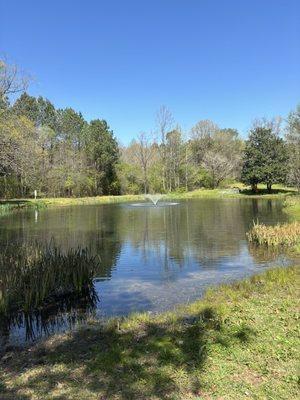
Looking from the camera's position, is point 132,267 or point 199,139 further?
point 199,139

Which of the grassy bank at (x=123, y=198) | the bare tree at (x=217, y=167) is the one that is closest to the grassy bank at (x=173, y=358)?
the grassy bank at (x=123, y=198)

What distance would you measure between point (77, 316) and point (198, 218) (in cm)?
2456

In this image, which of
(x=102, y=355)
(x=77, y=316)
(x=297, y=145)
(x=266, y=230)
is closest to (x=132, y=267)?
(x=77, y=316)

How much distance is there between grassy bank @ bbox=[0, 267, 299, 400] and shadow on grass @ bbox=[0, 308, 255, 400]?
1cm

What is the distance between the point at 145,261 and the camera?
695 inches

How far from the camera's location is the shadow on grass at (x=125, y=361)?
210 inches

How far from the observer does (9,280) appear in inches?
402

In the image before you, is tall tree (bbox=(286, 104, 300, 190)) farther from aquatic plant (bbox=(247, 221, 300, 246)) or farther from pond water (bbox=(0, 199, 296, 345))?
aquatic plant (bbox=(247, 221, 300, 246))

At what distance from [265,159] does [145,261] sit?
5342cm

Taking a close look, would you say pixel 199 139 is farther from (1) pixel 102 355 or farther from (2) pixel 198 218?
(1) pixel 102 355

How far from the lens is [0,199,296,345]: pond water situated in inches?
418

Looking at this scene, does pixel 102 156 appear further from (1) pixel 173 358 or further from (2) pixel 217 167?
(1) pixel 173 358

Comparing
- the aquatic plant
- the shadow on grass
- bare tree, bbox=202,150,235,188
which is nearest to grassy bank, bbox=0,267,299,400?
the shadow on grass

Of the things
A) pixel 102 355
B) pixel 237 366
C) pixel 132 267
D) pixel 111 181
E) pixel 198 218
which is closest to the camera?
pixel 237 366
